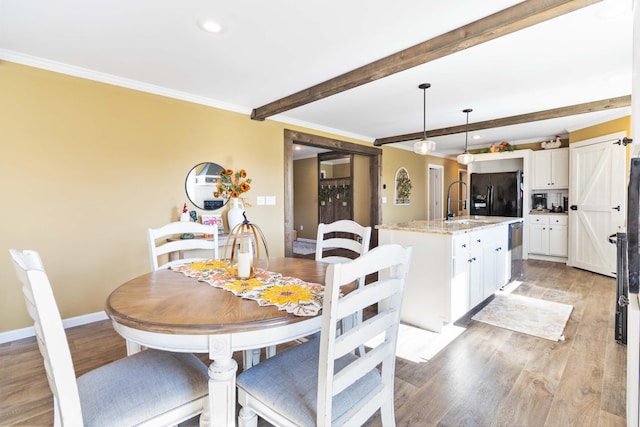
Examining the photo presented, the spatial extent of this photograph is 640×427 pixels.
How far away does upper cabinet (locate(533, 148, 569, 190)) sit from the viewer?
5.70m

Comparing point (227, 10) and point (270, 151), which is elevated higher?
point (227, 10)

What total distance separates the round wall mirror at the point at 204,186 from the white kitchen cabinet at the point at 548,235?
5.71m

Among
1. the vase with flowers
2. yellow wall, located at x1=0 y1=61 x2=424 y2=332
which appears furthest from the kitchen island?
yellow wall, located at x1=0 y1=61 x2=424 y2=332

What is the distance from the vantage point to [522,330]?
2.74m

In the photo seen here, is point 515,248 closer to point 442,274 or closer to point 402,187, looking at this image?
point 442,274

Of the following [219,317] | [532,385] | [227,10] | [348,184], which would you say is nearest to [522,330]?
[532,385]

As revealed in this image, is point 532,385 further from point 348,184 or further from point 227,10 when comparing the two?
point 348,184

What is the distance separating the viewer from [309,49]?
2.45 metres

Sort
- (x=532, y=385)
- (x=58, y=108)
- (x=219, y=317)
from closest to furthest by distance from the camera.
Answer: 1. (x=219, y=317)
2. (x=532, y=385)
3. (x=58, y=108)

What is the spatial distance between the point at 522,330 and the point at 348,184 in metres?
5.14

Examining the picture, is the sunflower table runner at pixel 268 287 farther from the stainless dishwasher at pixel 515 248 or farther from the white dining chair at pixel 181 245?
the stainless dishwasher at pixel 515 248

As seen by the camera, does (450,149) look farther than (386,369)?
Yes

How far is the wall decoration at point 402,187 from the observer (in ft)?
22.1

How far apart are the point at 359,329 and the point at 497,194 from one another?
6233mm
